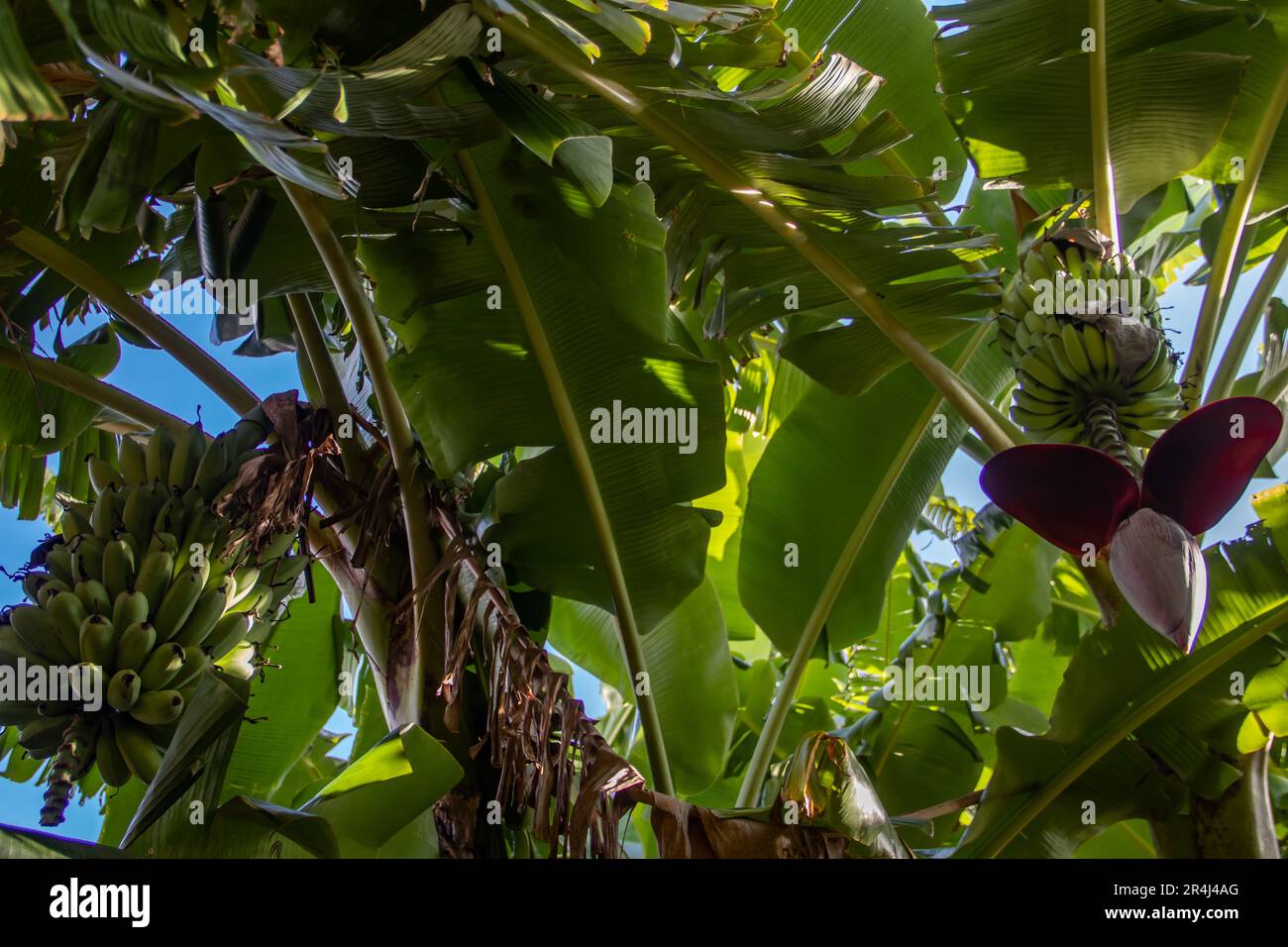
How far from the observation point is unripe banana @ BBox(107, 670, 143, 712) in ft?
4.32

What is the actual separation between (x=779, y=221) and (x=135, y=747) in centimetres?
123

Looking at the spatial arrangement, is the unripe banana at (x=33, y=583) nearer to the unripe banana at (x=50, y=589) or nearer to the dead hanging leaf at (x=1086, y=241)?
the unripe banana at (x=50, y=589)

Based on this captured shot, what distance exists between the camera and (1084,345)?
153cm

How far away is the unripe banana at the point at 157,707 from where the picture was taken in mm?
1343

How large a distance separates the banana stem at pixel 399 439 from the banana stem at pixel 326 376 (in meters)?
0.07

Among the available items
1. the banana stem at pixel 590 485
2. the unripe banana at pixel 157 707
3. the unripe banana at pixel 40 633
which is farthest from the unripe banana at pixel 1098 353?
the unripe banana at pixel 40 633

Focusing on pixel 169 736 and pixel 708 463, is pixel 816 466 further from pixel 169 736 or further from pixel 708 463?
pixel 169 736

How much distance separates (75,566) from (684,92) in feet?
3.40

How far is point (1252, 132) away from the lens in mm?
1945

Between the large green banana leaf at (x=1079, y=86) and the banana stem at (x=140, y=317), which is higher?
the large green banana leaf at (x=1079, y=86)

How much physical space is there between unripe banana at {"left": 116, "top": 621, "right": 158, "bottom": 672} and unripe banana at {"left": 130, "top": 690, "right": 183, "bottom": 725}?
4 cm

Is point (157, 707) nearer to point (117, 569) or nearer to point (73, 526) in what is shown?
point (117, 569)

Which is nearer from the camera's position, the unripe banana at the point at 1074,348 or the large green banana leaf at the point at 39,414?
the unripe banana at the point at 1074,348
